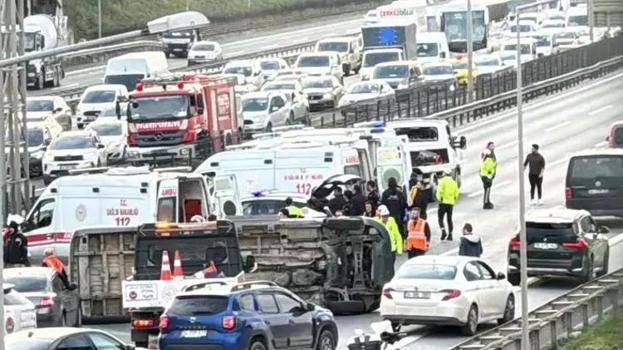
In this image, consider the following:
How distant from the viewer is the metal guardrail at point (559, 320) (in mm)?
30155

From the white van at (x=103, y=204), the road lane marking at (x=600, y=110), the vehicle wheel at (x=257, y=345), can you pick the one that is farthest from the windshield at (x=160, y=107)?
the vehicle wheel at (x=257, y=345)

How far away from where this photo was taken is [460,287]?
33.2 metres

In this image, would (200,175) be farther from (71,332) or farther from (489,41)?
(489,41)

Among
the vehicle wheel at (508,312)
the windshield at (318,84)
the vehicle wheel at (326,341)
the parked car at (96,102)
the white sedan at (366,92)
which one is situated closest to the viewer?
the vehicle wheel at (326,341)

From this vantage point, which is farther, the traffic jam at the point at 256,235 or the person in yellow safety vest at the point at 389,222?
the person in yellow safety vest at the point at 389,222

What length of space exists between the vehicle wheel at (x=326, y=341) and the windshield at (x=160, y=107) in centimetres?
2464

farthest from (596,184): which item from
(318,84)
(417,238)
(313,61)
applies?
(313,61)

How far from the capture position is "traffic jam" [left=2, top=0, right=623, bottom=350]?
30.4 metres

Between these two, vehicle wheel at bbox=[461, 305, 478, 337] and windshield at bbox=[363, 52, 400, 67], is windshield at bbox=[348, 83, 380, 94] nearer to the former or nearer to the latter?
windshield at bbox=[363, 52, 400, 67]

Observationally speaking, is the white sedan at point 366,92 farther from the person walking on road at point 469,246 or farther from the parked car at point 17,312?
the parked car at point 17,312

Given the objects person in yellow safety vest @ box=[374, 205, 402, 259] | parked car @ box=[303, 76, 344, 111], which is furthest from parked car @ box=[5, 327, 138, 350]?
parked car @ box=[303, 76, 344, 111]

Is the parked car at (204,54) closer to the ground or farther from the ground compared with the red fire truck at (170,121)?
closer to the ground

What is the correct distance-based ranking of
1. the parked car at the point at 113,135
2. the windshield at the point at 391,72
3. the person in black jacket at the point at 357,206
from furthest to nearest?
the windshield at the point at 391,72
the parked car at the point at 113,135
the person in black jacket at the point at 357,206

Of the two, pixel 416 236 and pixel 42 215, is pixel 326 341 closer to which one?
pixel 416 236
